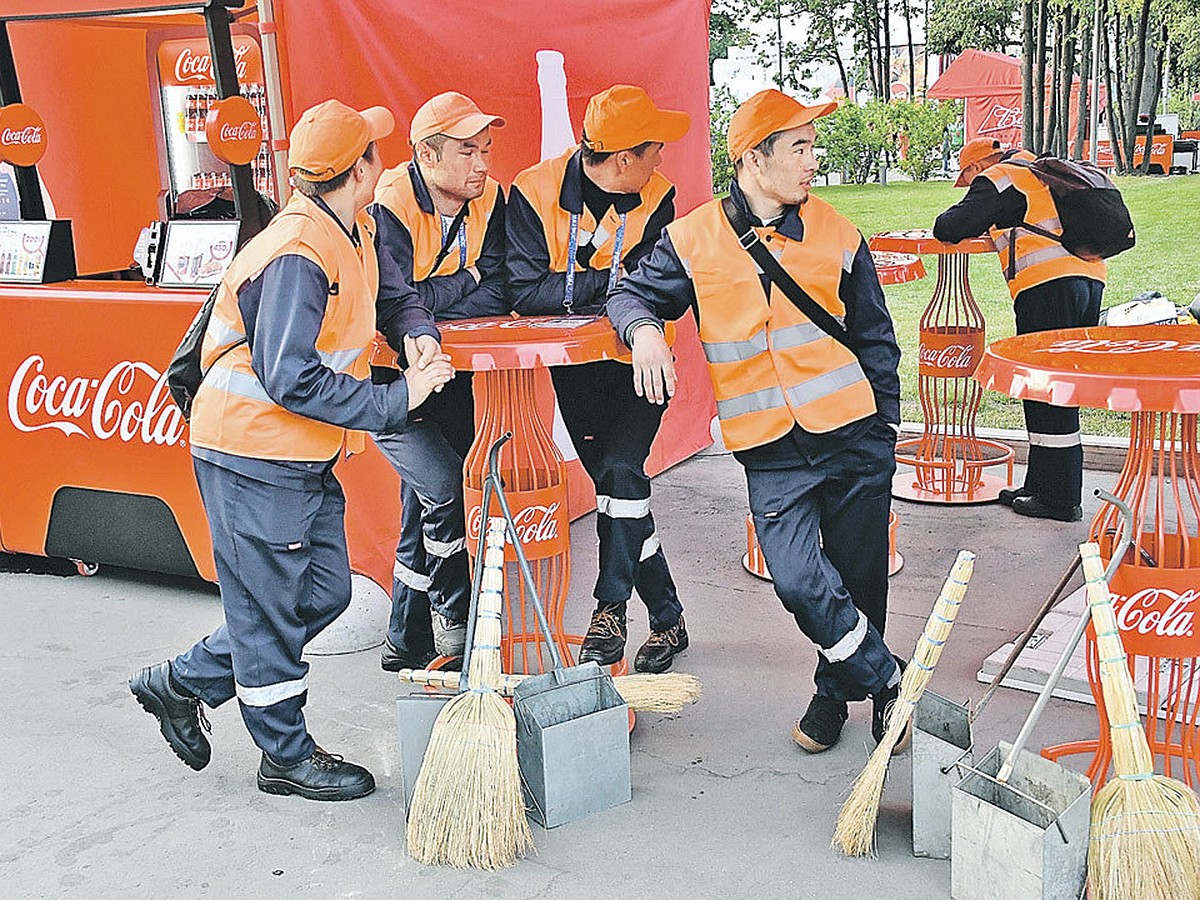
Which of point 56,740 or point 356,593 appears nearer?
point 56,740

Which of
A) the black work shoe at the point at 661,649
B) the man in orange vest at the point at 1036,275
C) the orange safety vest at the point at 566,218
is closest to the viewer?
the orange safety vest at the point at 566,218

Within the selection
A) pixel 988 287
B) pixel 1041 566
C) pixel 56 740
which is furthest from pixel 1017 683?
pixel 988 287

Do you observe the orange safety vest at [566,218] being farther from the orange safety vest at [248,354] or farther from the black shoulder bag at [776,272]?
the orange safety vest at [248,354]

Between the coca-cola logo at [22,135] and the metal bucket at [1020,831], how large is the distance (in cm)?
410

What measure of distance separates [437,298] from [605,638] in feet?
3.54

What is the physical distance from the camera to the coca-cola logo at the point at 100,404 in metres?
4.63

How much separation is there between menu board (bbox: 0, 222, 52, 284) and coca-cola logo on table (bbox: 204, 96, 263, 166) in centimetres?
110

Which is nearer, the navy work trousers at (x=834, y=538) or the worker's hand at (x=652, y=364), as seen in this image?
the worker's hand at (x=652, y=364)

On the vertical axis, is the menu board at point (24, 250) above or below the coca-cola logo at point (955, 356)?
above

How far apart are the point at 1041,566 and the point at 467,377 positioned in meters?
2.32

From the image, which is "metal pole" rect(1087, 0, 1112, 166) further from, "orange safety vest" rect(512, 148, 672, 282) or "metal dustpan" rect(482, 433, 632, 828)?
"metal dustpan" rect(482, 433, 632, 828)

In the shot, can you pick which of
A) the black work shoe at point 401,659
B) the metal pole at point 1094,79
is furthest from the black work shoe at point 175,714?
the metal pole at point 1094,79

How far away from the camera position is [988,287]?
11414mm

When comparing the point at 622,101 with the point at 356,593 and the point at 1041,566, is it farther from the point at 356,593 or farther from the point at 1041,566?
the point at 1041,566
